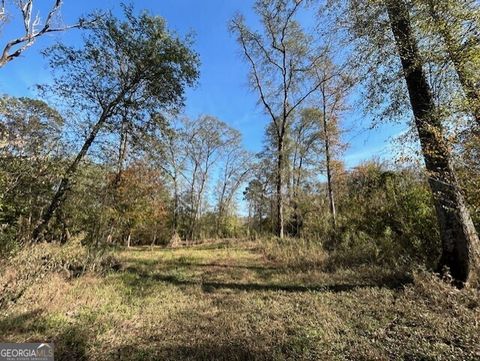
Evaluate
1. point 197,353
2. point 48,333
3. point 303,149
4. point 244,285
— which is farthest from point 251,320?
point 303,149

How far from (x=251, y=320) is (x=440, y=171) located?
371 centimetres

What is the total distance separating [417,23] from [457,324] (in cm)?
428

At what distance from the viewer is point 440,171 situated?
455 centimetres

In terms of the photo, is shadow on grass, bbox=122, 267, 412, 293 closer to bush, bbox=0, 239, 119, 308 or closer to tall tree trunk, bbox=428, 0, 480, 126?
bush, bbox=0, 239, 119, 308

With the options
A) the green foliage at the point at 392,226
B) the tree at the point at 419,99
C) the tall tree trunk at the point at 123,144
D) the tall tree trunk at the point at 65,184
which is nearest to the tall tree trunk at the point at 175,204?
the tall tree trunk at the point at 123,144

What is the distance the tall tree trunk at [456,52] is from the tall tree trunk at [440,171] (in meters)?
0.51

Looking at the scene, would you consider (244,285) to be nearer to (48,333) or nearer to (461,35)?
(48,333)

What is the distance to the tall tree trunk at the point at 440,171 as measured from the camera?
4.37m

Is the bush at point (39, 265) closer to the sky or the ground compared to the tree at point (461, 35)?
closer to the ground

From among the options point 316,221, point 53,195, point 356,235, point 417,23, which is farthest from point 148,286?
point 316,221

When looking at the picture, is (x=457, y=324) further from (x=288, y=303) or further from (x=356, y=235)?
(x=356, y=235)

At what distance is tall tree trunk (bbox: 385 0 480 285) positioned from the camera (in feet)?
14.3

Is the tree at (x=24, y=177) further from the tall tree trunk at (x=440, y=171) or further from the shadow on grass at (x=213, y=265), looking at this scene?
the tall tree trunk at (x=440, y=171)

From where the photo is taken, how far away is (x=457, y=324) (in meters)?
3.21
